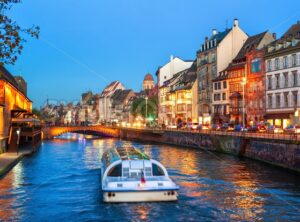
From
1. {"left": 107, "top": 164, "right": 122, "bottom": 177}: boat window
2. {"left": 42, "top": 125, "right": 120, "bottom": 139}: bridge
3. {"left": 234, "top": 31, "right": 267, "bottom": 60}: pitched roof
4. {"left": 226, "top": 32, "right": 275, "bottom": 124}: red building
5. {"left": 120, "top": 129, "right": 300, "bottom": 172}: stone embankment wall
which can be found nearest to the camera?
{"left": 107, "top": 164, "right": 122, "bottom": 177}: boat window

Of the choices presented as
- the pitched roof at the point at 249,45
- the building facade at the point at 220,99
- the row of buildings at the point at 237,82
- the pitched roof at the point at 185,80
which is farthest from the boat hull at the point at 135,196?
the pitched roof at the point at 185,80

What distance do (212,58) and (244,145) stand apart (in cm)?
5267

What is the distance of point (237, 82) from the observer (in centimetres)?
9844

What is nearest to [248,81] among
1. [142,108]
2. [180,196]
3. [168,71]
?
[168,71]

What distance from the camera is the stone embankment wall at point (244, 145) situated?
4753cm

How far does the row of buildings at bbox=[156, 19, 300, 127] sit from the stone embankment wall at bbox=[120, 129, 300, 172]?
7523 mm

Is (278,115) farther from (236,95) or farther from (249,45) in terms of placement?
(249,45)

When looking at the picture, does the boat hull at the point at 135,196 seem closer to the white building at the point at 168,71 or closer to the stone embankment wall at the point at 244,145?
the stone embankment wall at the point at 244,145

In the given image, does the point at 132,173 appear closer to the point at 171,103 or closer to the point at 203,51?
the point at 203,51

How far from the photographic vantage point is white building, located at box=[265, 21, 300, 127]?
3029 inches

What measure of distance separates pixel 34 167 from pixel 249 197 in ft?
91.5

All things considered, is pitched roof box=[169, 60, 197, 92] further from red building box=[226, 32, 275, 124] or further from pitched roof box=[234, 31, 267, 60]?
red building box=[226, 32, 275, 124]

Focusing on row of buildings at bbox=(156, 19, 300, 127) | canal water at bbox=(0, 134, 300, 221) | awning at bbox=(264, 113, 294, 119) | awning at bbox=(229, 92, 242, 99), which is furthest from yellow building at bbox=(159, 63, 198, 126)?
canal water at bbox=(0, 134, 300, 221)

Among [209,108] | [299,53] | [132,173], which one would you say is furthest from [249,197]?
[209,108]
